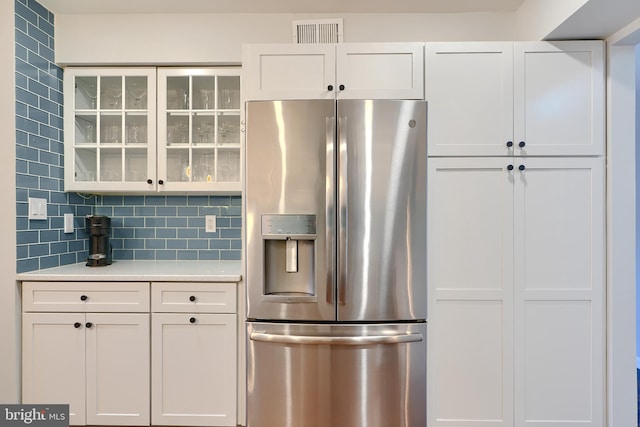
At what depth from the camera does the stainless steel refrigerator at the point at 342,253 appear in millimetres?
1732

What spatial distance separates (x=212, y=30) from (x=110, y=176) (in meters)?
1.14

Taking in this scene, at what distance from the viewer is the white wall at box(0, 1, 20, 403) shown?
1.84 m

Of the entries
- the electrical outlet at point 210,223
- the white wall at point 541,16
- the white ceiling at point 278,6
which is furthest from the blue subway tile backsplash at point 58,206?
the white wall at point 541,16

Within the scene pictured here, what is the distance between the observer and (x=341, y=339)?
5.64ft

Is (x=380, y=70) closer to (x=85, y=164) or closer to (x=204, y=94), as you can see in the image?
(x=204, y=94)

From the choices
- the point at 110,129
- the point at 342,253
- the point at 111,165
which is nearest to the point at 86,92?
the point at 110,129

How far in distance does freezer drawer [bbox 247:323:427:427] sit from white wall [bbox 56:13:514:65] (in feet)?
5.56

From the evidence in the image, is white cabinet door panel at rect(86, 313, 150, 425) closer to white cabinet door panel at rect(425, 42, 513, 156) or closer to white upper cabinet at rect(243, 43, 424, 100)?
white upper cabinet at rect(243, 43, 424, 100)

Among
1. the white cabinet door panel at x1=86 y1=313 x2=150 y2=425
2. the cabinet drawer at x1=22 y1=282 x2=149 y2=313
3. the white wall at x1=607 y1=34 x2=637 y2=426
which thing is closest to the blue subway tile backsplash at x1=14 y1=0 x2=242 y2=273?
the cabinet drawer at x1=22 y1=282 x2=149 y2=313

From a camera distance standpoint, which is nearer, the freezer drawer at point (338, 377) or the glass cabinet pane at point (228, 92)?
the freezer drawer at point (338, 377)

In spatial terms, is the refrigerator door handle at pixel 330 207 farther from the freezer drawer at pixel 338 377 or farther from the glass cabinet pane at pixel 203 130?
→ the glass cabinet pane at pixel 203 130

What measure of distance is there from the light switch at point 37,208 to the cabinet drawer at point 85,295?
0.38m

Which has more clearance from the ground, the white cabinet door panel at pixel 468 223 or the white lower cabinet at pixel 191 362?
the white cabinet door panel at pixel 468 223

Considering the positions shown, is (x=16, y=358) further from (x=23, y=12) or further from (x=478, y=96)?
(x=478, y=96)
